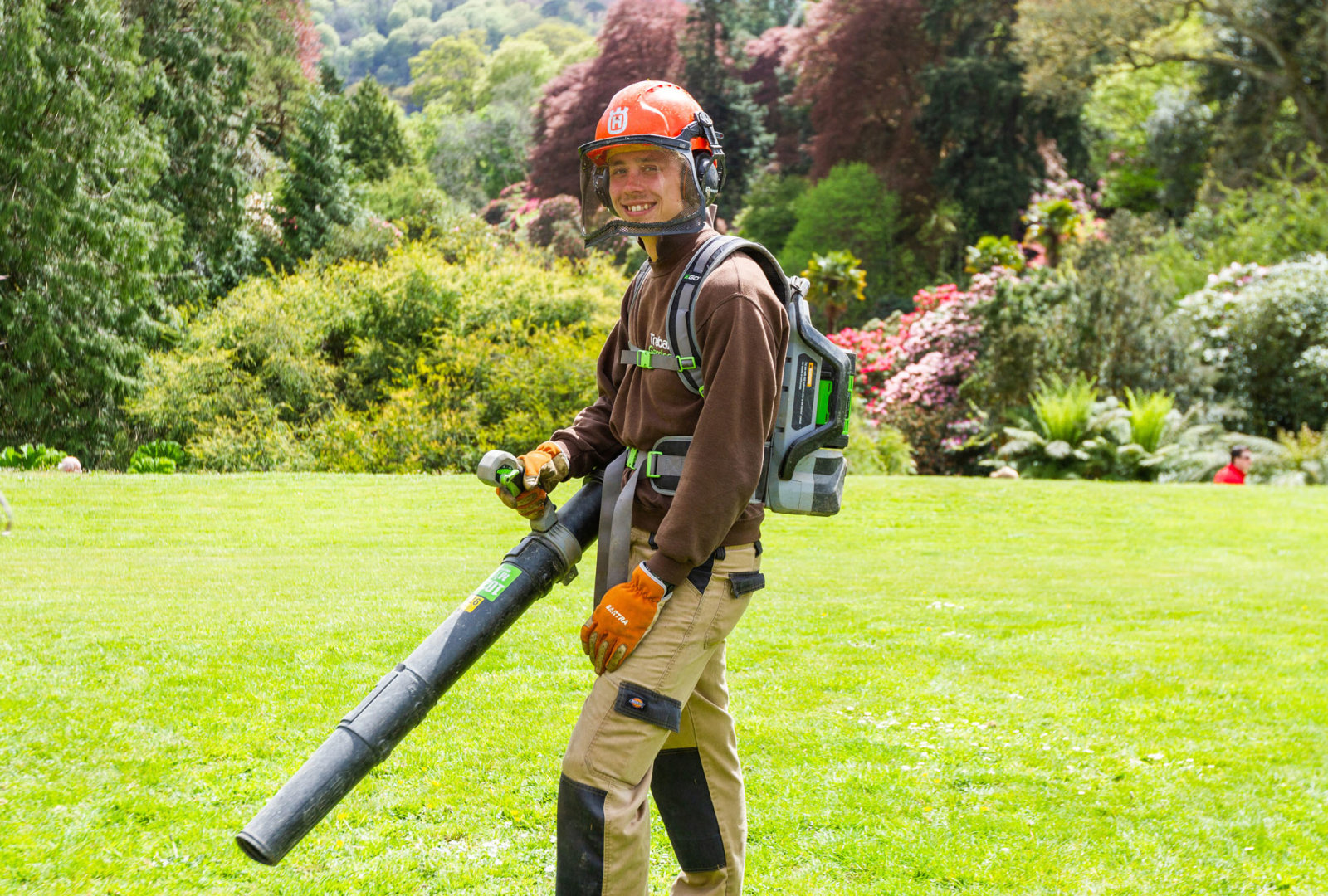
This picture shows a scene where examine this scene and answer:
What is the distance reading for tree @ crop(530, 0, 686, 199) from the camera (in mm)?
35969

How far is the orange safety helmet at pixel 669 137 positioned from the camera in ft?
8.64

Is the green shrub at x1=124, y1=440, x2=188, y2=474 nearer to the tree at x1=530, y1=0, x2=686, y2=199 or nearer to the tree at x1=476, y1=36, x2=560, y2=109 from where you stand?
the tree at x1=530, y1=0, x2=686, y2=199

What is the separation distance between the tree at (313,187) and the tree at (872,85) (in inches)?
579

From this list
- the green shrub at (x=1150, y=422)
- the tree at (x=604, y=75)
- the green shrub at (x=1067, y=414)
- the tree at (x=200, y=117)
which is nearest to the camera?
the green shrub at (x=1150, y=422)

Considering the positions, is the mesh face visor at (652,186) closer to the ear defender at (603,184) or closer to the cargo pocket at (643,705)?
the ear defender at (603,184)

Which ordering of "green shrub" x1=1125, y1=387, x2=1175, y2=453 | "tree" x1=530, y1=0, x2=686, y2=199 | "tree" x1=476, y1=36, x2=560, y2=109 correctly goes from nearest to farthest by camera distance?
1. "green shrub" x1=1125, y1=387, x2=1175, y2=453
2. "tree" x1=530, y1=0, x2=686, y2=199
3. "tree" x1=476, y1=36, x2=560, y2=109

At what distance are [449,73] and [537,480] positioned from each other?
73.5 meters

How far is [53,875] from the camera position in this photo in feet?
10.4

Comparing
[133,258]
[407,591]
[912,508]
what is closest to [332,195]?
[133,258]

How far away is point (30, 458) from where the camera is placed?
14.1m

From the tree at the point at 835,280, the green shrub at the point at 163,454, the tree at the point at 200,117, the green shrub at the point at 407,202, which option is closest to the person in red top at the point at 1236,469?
the tree at the point at 835,280

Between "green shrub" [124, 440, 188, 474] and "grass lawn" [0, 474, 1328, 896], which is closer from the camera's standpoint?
"grass lawn" [0, 474, 1328, 896]

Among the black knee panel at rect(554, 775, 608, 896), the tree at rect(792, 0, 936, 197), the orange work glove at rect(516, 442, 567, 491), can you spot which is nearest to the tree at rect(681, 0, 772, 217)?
the tree at rect(792, 0, 936, 197)

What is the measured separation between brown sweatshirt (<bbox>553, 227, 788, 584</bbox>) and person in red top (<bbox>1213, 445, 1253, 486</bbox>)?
12.7m
